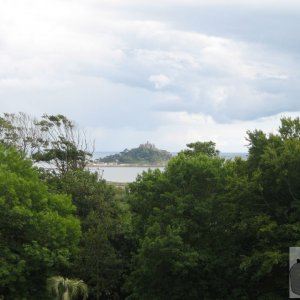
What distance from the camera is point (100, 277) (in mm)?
33688

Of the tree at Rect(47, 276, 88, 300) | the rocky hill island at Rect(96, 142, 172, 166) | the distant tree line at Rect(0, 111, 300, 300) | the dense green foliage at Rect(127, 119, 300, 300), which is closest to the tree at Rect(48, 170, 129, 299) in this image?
the distant tree line at Rect(0, 111, 300, 300)

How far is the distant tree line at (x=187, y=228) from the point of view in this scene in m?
25.6

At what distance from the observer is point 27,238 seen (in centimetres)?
2742

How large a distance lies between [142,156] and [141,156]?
26.4 inches

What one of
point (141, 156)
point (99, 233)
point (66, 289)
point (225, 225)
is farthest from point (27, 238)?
point (141, 156)

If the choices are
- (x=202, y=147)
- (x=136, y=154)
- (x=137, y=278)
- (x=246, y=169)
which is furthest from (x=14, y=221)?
(x=136, y=154)

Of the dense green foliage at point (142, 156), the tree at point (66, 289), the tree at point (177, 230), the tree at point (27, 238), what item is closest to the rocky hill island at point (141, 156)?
the dense green foliage at point (142, 156)

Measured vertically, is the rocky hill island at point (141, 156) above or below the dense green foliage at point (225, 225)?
above

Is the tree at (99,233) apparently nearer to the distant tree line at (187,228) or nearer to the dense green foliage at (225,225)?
the distant tree line at (187,228)

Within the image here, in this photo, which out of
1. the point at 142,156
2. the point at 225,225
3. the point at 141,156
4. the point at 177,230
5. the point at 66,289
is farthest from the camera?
the point at 141,156

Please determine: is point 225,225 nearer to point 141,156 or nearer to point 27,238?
point 27,238

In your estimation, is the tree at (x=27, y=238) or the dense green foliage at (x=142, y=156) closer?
the tree at (x=27, y=238)

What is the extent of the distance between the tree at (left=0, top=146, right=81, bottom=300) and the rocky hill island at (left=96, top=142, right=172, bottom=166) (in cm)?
9609

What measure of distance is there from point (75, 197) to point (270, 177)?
1782 cm
